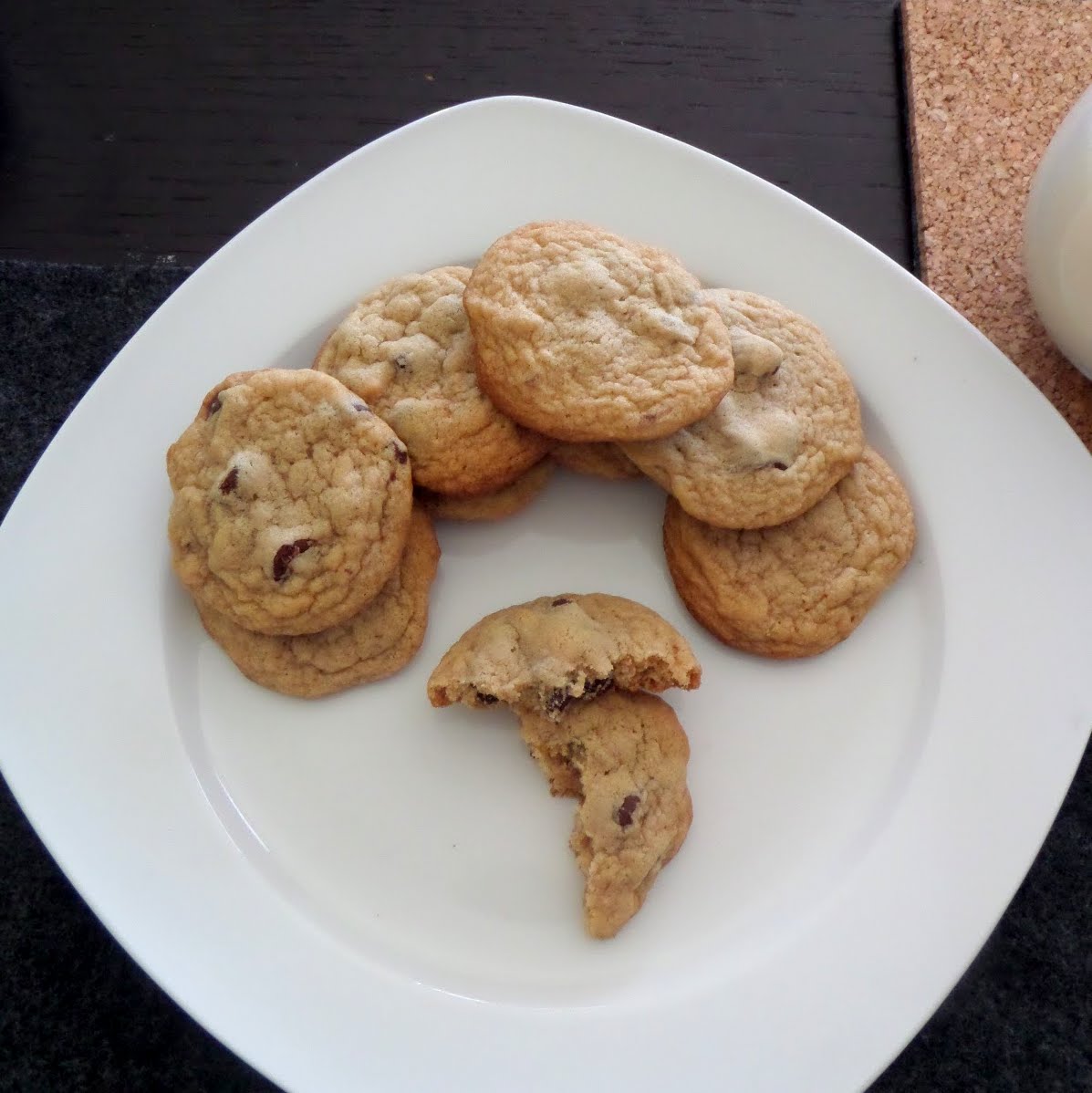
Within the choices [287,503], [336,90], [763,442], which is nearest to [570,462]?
[763,442]

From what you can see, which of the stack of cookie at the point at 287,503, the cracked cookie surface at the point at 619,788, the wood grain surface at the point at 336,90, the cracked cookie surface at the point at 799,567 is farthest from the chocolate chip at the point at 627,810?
the wood grain surface at the point at 336,90

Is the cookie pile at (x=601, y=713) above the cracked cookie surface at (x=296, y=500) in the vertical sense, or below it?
below

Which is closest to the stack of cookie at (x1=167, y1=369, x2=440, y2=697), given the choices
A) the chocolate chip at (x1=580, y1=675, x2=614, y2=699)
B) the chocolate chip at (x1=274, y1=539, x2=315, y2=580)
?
the chocolate chip at (x1=274, y1=539, x2=315, y2=580)

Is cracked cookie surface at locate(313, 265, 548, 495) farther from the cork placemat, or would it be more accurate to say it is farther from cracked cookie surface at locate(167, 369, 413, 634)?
the cork placemat

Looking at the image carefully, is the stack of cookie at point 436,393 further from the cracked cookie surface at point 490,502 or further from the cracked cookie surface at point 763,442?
the cracked cookie surface at point 763,442

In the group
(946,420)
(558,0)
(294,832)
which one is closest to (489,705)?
(294,832)

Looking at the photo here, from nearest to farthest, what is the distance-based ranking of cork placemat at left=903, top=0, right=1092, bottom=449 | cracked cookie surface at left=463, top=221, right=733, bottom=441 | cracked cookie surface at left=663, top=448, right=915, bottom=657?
cracked cookie surface at left=463, top=221, right=733, bottom=441 → cracked cookie surface at left=663, top=448, right=915, bottom=657 → cork placemat at left=903, top=0, right=1092, bottom=449

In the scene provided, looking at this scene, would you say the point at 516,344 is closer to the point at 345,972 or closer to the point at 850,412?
the point at 850,412
